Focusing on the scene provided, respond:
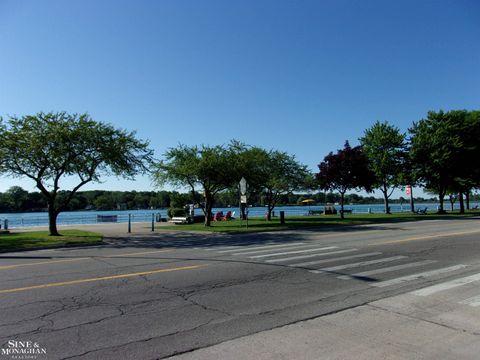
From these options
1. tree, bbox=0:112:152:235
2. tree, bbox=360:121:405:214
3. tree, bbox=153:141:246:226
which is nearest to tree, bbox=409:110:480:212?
tree, bbox=360:121:405:214

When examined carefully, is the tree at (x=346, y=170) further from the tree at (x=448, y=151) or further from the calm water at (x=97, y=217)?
the calm water at (x=97, y=217)

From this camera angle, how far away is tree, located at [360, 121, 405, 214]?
4691 centimetres

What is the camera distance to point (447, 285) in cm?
769

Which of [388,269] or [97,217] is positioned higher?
[97,217]

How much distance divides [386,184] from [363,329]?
A: 4685 cm

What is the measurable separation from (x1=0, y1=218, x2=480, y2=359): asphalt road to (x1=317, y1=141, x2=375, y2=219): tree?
1002 inches

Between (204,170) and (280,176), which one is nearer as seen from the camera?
(204,170)

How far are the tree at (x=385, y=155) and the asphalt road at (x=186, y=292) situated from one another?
3591 centimetres

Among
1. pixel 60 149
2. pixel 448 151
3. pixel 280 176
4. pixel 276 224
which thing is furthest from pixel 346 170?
pixel 60 149

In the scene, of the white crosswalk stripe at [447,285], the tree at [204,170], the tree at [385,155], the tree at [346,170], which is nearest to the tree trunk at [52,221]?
the tree at [204,170]

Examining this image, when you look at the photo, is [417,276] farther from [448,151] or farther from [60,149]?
[448,151]

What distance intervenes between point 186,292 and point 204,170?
21.5 meters

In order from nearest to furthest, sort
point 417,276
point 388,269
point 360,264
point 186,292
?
point 186,292 < point 417,276 < point 388,269 < point 360,264

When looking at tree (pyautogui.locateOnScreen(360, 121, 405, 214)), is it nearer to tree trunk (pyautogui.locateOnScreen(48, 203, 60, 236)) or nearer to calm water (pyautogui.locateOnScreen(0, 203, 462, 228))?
calm water (pyautogui.locateOnScreen(0, 203, 462, 228))
